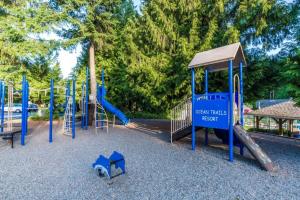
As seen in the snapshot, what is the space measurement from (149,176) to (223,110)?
3.26 meters

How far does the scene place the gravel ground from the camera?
151 inches

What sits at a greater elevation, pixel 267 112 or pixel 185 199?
pixel 267 112

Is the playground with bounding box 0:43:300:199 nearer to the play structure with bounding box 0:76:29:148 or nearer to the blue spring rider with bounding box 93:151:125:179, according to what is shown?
the blue spring rider with bounding box 93:151:125:179

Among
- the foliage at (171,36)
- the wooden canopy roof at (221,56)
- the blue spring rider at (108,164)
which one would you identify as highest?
the foliage at (171,36)

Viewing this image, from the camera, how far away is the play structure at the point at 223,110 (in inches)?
238

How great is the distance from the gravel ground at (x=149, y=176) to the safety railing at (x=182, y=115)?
127cm

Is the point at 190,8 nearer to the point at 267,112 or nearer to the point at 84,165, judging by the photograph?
the point at 84,165

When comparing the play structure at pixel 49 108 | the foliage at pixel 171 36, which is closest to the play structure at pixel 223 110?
the foliage at pixel 171 36

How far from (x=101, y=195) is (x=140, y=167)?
176 centimetres

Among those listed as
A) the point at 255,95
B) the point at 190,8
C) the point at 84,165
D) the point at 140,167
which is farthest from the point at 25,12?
the point at 255,95

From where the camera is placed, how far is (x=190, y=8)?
1082cm

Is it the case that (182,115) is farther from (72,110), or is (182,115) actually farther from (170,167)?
(72,110)

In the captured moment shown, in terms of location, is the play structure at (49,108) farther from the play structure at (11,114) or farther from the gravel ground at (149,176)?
the gravel ground at (149,176)

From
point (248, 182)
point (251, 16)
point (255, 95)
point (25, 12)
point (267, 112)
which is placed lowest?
point (248, 182)
